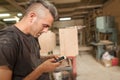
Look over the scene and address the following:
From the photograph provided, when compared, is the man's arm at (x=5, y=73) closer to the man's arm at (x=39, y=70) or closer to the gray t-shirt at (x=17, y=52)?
the gray t-shirt at (x=17, y=52)

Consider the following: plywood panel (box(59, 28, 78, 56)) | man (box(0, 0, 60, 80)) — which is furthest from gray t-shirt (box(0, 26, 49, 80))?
plywood panel (box(59, 28, 78, 56))

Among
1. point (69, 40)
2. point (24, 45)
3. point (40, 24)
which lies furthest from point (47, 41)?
point (24, 45)

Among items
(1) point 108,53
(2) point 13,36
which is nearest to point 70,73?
(2) point 13,36

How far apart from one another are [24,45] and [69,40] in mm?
1637

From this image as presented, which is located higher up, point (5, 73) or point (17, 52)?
point (17, 52)

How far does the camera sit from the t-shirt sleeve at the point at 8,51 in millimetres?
1023

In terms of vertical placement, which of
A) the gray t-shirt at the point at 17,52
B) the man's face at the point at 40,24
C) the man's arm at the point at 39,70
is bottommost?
the man's arm at the point at 39,70

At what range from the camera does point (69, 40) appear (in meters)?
2.76

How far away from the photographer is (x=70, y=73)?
292cm

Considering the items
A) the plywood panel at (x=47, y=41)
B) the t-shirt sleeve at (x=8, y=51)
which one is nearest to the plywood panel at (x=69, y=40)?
the plywood panel at (x=47, y=41)

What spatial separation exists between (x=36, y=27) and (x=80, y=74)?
122 inches

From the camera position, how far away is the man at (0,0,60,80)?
1.05 metres

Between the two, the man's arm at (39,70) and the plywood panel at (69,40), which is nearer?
the man's arm at (39,70)

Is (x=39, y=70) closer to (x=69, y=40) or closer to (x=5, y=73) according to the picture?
(x=5, y=73)
